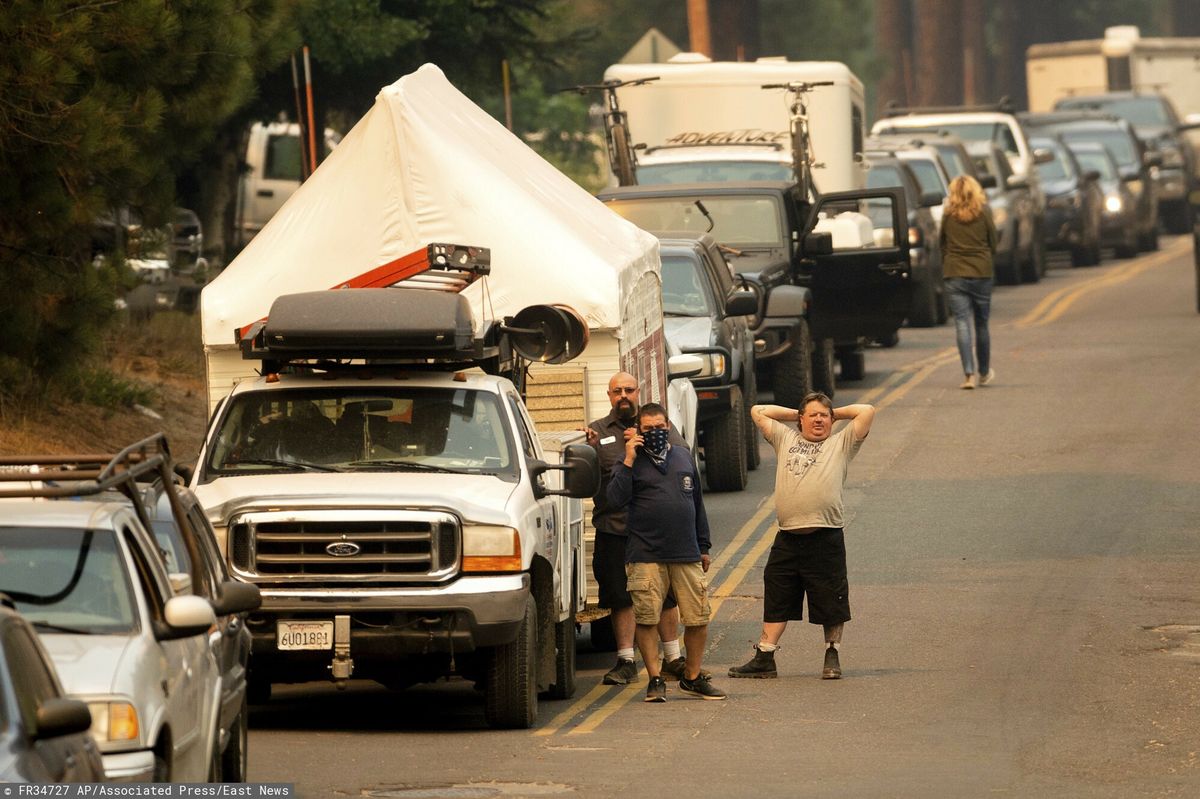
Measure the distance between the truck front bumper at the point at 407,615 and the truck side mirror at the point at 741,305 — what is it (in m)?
8.25

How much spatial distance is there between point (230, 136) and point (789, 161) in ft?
22.9

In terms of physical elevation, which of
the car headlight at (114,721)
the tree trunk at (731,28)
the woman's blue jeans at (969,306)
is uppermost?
the tree trunk at (731,28)

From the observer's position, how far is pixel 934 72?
2571 inches

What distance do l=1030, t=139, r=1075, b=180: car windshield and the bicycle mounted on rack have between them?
14.9m

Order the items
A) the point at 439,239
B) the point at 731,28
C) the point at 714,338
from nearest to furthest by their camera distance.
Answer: the point at 439,239
the point at 714,338
the point at 731,28

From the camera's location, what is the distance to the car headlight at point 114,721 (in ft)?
26.0

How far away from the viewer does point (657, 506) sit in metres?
13.6

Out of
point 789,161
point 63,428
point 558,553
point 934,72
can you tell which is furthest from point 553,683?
point 934,72

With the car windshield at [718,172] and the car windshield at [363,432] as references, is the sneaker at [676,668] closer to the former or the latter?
the car windshield at [363,432]

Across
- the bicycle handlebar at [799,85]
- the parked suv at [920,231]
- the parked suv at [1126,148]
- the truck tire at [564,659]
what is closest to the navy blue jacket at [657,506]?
A: the truck tire at [564,659]

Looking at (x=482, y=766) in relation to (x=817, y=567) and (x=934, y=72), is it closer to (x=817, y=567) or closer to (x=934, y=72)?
(x=817, y=567)

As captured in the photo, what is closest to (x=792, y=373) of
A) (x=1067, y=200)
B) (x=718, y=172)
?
(x=718, y=172)

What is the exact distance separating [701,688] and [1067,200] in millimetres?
29525

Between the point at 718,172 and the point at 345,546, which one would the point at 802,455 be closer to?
the point at 345,546
